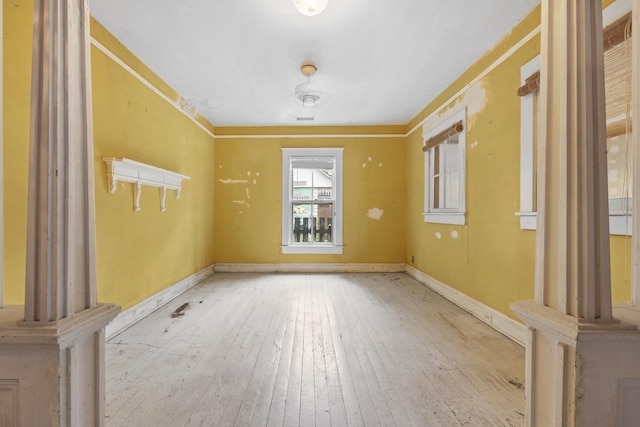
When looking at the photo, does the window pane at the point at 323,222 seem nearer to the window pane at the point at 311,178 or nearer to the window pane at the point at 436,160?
the window pane at the point at 311,178

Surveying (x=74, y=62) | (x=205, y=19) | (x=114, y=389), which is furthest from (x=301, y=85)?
(x=114, y=389)

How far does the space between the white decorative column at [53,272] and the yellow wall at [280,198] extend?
4.18m

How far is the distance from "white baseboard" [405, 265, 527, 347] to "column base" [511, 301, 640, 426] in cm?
154

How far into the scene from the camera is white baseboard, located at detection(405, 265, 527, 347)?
92.3 inches

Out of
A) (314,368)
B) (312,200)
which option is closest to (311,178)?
(312,200)

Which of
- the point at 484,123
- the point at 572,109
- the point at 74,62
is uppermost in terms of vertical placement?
the point at 484,123

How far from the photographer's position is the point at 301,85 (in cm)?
328

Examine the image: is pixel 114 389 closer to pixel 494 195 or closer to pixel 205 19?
pixel 205 19

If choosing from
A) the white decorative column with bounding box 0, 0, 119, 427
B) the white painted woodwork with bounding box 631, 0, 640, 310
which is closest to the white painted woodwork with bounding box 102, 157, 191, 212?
the white decorative column with bounding box 0, 0, 119, 427

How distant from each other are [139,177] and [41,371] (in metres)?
2.27

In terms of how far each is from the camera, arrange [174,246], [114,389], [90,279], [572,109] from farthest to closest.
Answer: [174,246], [114,389], [90,279], [572,109]

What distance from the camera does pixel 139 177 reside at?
2.77 m

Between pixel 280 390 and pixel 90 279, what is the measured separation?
4.05ft

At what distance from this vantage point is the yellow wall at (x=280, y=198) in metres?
5.14
